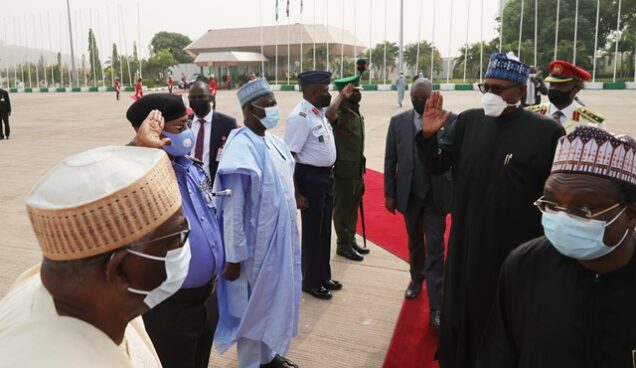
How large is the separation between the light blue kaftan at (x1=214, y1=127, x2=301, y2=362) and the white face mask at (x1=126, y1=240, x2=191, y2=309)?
1785 millimetres

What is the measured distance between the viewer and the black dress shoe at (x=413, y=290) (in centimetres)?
457

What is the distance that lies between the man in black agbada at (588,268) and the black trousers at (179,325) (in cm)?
148

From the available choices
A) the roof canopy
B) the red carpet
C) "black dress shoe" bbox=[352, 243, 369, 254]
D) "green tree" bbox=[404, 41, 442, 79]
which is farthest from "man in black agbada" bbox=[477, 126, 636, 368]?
the roof canopy

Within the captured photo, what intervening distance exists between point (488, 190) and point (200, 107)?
2.91 m

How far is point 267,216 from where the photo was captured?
3.23 metres

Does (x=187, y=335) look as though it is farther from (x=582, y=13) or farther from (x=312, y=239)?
(x=582, y=13)

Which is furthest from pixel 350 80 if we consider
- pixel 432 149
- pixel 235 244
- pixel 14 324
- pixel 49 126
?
pixel 49 126

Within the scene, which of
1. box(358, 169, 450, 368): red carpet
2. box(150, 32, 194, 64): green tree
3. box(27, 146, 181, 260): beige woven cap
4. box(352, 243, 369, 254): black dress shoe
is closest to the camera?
box(27, 146, 181, 260): beige woven cap

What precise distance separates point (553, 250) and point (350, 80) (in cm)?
390

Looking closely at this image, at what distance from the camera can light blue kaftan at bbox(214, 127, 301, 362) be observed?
317cm

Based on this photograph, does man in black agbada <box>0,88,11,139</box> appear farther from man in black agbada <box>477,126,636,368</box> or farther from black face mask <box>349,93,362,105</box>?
man in black agbada <box>477,126,636,368</box>

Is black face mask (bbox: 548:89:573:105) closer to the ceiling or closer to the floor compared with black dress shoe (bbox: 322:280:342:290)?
closer to the ceiling

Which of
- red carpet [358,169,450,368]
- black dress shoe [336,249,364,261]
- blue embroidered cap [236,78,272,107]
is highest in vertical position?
blue embroidered cap [236,78,272,107]

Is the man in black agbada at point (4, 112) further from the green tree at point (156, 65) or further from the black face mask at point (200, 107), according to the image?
the green tree at point (156, 65)
